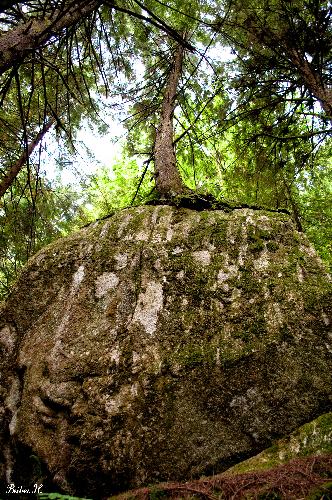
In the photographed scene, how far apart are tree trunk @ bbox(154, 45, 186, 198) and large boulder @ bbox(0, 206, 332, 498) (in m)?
1.30

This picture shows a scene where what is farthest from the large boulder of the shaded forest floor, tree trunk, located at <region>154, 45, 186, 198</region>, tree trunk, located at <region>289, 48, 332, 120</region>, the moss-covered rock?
tree trunk, located at <region>289, 48, 332, 120</region>

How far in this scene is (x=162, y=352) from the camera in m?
3.17

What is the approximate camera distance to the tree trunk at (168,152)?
5363 mm

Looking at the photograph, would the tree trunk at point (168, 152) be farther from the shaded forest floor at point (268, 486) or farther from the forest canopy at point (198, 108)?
the shaded forest floor at point (268, 486)

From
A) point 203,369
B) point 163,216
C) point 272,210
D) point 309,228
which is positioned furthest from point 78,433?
point 309,228

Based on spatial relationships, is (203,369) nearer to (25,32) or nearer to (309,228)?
(25,32)

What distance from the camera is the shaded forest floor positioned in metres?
1.70

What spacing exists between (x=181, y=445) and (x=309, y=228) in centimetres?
784

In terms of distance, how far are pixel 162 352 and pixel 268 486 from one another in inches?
58.2

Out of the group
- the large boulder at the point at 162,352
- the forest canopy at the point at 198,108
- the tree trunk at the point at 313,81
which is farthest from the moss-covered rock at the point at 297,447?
the tree trunk at the point at 313,81

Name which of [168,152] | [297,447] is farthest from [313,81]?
[297,447]

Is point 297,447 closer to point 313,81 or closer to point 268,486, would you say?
point 268,486

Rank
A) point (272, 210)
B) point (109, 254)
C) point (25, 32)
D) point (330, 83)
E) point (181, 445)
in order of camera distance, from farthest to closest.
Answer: point (330, 83) < point (272, 210) < point (109, 254) < point (25, 32) < point (181, 445)

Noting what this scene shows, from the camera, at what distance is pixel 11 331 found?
12.3 ft
